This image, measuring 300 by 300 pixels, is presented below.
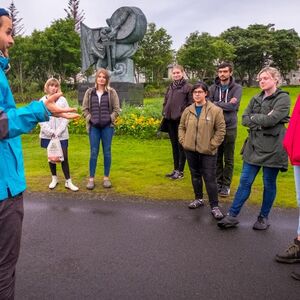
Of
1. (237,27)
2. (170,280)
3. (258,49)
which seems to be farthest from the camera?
(237,27)

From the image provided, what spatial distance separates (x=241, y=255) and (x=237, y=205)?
953 millimetres

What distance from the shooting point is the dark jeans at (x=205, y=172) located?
17.0ft

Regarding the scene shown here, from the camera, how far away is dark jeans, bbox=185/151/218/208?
5193mm

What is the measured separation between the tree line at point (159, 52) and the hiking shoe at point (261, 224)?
71.6ft

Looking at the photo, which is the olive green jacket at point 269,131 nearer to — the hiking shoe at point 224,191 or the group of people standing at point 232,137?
the group of people standing at point 232,137

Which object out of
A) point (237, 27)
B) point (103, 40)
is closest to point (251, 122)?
point (103, 40)

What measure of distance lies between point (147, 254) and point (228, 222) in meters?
1.25

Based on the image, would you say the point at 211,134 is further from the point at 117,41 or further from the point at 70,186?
the point at 117,41

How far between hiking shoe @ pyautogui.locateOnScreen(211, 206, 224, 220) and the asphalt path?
0.38 ft

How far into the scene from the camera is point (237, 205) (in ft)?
15.6

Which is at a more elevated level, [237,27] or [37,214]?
[237,27]

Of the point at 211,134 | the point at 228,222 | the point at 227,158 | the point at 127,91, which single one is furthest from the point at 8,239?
the point at 127,91

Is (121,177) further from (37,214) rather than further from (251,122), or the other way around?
(251,122)

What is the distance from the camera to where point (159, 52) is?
4519 cm
